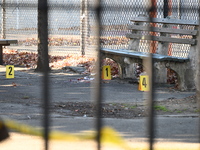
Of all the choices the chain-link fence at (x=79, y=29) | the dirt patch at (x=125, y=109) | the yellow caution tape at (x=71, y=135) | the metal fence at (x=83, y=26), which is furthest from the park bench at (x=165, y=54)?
the yellow caution tape at (x=71, y=135)

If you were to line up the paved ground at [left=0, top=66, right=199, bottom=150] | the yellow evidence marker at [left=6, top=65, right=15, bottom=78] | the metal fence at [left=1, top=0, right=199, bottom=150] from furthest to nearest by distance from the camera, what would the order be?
the yellow evidence marker at [left=6, top=65, right=15, bottom=78]
the paved ground at [left=0, top=66, right=199, bottom=150]
the metal fence at [left=1, top=0, right=199, bottom=150]

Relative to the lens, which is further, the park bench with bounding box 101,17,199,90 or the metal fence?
the park bench with bounding box 101,17,199,90

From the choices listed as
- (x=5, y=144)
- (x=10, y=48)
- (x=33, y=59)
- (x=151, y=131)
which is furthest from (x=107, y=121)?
(x=10, y=48)

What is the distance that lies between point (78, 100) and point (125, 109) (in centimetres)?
96

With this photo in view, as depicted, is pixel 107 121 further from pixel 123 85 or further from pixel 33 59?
pixel 33 59

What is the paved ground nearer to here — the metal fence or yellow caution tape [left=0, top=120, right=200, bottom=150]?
yellow caution tape [left=0, top=120, right=200, bottom=150]

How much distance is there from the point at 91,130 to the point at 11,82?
14.1 ft

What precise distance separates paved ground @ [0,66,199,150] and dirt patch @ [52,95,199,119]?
0.89 feet

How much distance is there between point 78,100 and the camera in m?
6.70

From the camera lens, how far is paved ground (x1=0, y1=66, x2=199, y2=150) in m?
4.50

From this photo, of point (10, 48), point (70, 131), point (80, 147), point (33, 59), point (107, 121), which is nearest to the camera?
point (80, 147)

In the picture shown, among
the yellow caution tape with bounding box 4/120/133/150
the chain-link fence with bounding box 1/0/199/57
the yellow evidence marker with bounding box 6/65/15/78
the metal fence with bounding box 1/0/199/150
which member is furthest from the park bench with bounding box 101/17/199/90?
the yellow caution tape with bounding box 4/120/133/150

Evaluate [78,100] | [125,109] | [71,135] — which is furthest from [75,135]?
[78,100]

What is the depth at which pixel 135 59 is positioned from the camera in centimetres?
831
